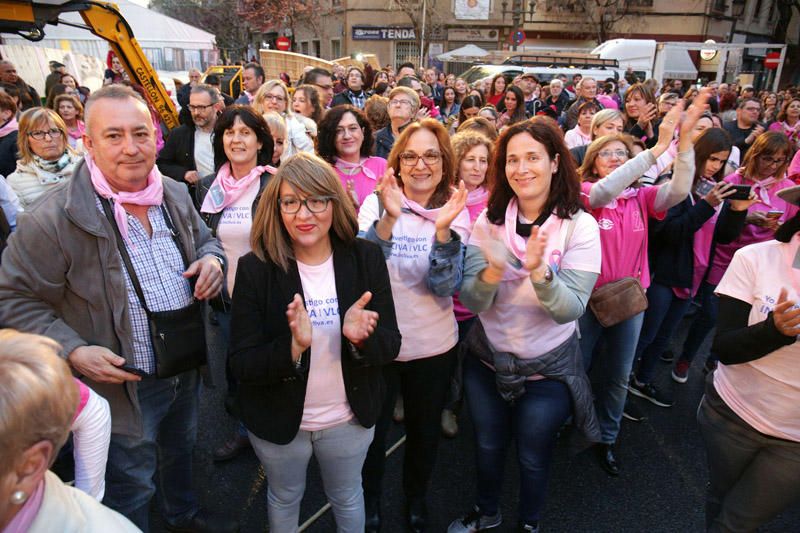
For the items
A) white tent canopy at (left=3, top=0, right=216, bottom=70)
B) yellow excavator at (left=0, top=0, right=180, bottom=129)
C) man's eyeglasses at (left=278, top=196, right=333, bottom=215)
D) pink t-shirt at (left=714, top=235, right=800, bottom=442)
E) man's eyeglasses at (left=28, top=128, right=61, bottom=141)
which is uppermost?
white tent canopy at (left=3, top=0, right=216, bottom=70)

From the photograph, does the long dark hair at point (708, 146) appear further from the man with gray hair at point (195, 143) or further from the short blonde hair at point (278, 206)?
the man with gray hair at point (195, 143)

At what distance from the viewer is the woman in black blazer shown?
5.96 feet

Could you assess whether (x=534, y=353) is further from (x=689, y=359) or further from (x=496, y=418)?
(x=689, y=359)

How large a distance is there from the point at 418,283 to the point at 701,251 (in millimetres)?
2499

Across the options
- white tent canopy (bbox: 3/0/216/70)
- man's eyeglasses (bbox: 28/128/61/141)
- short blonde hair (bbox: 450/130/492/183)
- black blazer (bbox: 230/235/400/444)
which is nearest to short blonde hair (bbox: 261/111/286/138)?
short blonde hair (bbox: 450/130/492/183)

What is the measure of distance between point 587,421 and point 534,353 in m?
0.44

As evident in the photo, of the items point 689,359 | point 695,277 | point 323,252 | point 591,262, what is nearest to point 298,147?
point 323,252

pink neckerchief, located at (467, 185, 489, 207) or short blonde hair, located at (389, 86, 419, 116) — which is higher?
short blonde hair, located at (389, 86, 419, 116)

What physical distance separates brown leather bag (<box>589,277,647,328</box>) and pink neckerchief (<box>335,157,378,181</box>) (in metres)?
1.83

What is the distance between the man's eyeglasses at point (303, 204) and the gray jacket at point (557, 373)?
1060 millimetres

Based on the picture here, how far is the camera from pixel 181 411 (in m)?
2.33

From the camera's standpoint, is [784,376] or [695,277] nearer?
[784,376]

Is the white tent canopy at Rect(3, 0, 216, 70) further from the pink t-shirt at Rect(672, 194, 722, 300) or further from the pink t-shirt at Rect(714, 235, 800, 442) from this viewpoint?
the pink t-shirt at Rect(714, 235, 800, 442)

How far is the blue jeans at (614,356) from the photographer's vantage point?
9.66ft
